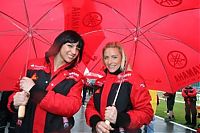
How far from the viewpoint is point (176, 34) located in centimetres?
444

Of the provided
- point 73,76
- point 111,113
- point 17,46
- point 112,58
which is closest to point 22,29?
point 17,46

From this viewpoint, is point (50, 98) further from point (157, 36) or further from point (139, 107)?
point (157, 36)

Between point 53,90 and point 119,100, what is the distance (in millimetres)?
659

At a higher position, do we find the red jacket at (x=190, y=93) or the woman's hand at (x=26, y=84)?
the woman's hand at (x=26, y=84)

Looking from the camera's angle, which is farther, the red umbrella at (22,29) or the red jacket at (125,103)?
the red umbrella at (22,29)

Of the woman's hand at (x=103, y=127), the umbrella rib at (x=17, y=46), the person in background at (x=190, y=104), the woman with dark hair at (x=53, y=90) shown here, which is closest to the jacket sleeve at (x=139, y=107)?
the woman's hand at (x=103, y=127)

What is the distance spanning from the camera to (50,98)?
334cm

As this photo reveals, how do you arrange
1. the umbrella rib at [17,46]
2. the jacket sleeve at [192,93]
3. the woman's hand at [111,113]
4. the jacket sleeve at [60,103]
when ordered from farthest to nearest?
the jacket sleeve at [192,93], the umbrella rib at [17,46], the woman's hand at [111,113], the jacket sleeve at [60,103]

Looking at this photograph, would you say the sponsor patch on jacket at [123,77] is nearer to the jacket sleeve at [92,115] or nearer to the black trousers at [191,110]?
the jacket sleeve at [92,115]

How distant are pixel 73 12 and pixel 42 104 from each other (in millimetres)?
1585

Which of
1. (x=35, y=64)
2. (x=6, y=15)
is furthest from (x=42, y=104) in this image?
(x=6, y=15)

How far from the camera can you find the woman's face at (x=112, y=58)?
383cm

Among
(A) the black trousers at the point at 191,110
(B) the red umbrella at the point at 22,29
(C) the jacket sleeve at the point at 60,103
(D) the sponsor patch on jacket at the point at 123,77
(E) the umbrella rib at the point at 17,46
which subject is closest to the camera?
(C) the jacket sleeve at the point at 60,103


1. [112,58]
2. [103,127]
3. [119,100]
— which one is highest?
[112,58]
